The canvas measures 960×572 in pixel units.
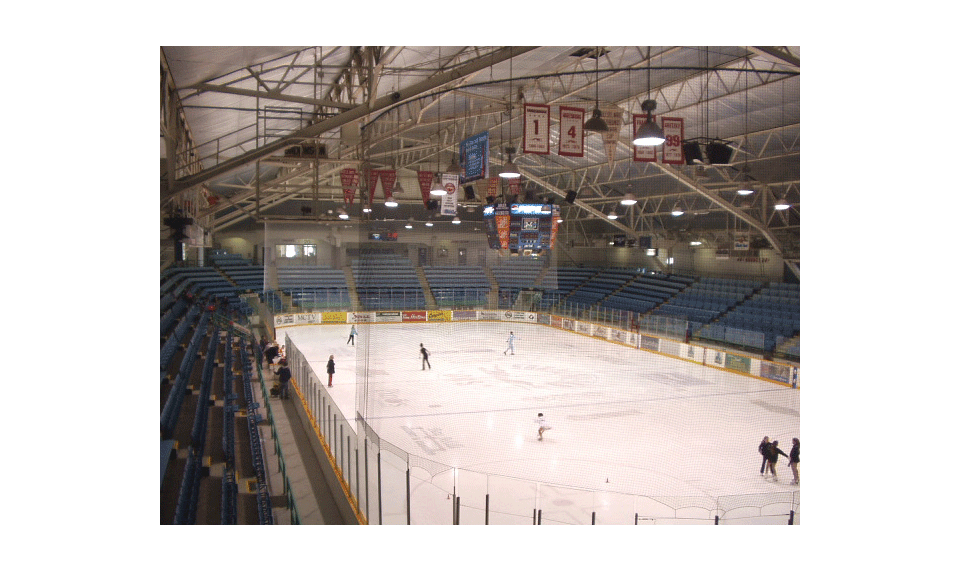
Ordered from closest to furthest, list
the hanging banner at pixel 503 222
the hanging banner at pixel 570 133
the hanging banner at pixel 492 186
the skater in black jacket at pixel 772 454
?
the skater in black jacket at pixel 772 454 → the hanging banner at pixel 570 133 → the hanging banner at pixel 503 222 → the hanging banner at pixel 492 186

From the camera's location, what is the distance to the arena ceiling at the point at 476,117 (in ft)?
31.0

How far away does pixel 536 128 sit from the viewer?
1037cm

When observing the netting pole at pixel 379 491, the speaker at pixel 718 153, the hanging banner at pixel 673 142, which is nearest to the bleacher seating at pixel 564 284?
the hanging banner at pixel 673 142

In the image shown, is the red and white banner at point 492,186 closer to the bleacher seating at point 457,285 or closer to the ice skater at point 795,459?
the bleacher seating at point 457,285

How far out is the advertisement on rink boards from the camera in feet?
59.9

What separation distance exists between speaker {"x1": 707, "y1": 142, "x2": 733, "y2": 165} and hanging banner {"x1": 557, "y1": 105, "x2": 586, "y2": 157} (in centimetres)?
276

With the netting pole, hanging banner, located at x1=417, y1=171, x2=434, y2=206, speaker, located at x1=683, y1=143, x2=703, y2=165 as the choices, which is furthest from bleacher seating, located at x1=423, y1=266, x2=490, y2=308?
the netting pole

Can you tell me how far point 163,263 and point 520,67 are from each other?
9686mm

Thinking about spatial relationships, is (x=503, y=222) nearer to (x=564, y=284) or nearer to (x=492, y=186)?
(x=492, y=186)

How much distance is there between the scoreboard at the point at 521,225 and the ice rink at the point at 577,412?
4162 millimetres

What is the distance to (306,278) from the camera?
26.7 m

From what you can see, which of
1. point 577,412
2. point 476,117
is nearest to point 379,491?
point 577,412

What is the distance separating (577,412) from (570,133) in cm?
707
